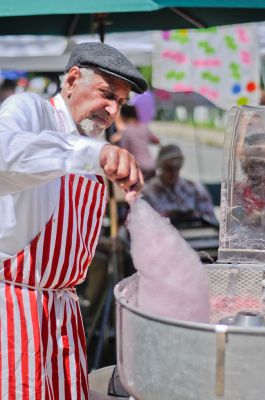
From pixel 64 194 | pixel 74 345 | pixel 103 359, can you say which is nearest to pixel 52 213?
pixel 64 194

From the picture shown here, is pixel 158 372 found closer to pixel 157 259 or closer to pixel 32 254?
pixel 157 259

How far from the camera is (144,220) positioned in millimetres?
1165

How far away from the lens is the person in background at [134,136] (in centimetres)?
484

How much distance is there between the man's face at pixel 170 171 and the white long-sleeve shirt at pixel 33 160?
273 centimetres

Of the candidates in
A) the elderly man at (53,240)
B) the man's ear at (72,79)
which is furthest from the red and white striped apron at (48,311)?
the man's ear at (72,79)

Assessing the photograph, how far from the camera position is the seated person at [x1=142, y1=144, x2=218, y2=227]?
432 cm

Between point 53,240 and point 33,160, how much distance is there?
1.55ft

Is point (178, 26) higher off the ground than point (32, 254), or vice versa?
point (178, 26)

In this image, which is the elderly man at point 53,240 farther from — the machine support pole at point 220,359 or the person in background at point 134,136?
→ the person in background at point 134,136

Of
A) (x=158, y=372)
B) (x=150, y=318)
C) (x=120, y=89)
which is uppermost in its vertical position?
(x=120, y=89)

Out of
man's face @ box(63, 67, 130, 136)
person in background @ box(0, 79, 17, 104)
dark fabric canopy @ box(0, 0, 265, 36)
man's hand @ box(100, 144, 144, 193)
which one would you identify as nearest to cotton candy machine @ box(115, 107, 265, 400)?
man's hand @ box(100, 144, 144, 193)

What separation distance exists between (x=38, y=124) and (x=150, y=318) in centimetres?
69

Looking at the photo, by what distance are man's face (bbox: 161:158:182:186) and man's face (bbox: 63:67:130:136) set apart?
107 inches

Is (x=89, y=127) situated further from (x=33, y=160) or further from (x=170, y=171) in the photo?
(x=170, y=171)
